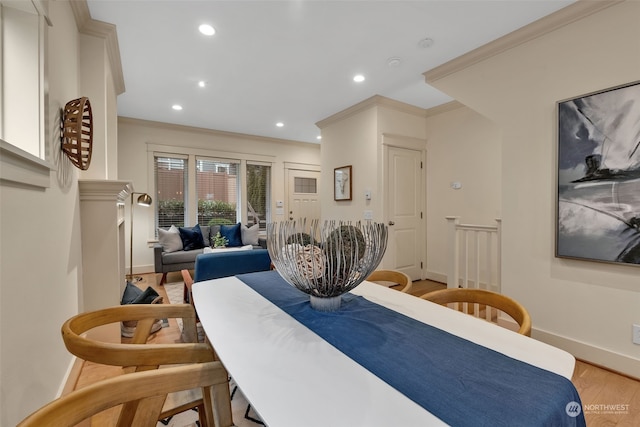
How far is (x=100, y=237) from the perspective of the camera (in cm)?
217

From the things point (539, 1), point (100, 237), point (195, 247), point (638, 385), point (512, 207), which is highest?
point (539, 1)

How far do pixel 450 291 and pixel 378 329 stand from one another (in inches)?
24.8

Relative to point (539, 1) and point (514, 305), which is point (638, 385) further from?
point (539, 1)

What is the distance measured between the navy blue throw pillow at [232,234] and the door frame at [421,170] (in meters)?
2.65

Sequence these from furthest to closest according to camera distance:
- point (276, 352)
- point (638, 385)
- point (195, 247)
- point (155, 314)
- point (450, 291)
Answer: point (195, 247) < point (638, 385) < point (450, 291) < point (155, 314) < point (276, 352)

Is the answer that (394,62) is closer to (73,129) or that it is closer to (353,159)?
(353,159)

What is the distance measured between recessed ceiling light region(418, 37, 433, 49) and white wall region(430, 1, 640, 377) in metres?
0.53

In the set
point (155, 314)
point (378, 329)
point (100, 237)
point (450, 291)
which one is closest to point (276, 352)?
Answer: point (378, 329)

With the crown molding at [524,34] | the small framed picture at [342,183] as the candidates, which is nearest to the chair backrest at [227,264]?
the small framed picture at [342,183]

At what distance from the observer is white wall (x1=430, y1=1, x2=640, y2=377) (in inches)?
76.0

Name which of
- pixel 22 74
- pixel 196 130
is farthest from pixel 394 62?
pixel 196 130

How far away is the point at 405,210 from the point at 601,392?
267 centimetres

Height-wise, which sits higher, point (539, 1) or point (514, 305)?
point (539, 1)

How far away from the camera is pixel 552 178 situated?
87.4 inches
